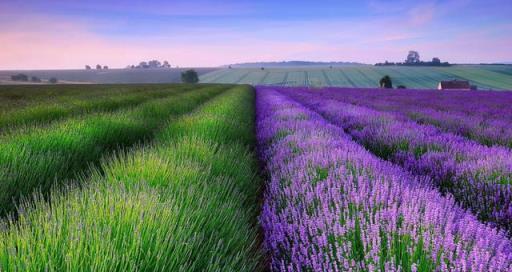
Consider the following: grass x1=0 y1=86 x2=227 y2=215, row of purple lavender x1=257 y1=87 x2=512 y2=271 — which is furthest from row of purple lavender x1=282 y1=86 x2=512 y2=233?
grass x1=0 y1=86 x2=227 y2=215

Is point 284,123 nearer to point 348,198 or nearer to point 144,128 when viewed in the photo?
point 144,128

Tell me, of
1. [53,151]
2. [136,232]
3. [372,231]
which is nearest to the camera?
[136,232]

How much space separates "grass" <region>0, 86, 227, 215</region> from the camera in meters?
3.24

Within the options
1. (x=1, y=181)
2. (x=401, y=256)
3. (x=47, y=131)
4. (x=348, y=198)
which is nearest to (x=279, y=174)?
(x=348, y=198)

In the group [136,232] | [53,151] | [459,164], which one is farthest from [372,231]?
[53,151]

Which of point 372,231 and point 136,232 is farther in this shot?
point 372,231

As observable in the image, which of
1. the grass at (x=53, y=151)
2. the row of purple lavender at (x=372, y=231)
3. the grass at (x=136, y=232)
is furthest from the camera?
the grass at (x=53, y=151)

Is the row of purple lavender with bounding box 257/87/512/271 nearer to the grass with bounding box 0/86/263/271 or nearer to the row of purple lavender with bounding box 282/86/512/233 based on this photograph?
the grass with bounding box 0/86/263/271

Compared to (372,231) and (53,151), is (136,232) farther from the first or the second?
(53,151)

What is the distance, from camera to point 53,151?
4203mm

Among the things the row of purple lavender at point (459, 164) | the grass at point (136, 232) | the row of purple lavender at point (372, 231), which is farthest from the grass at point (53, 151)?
the row of purple lavender at point (459, 164)

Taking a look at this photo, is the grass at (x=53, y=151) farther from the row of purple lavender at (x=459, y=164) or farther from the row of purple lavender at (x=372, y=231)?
the row of purple lavender at (x=459, y=164)

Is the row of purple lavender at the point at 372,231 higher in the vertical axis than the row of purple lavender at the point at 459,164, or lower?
higher

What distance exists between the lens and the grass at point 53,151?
3244 mm
